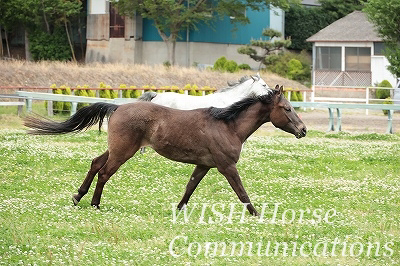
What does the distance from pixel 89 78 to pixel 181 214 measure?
33128 mm

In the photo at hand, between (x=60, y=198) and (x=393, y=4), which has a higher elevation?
(x=393, y=4)

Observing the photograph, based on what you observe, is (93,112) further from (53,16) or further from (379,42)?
(53,16)

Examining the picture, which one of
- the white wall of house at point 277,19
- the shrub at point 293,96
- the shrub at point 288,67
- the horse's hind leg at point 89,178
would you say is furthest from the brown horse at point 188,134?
the white wall of house at point 277,19

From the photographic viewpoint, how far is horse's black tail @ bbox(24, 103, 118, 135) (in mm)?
13227

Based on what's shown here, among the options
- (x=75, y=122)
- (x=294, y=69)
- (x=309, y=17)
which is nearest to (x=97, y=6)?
(x=294, y=69)

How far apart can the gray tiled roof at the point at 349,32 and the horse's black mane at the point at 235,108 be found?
44704 millimetres

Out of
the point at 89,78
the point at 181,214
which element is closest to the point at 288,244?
the point at 181,214

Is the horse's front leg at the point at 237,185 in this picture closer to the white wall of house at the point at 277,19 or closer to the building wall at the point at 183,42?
the building wall at the point at 183,42

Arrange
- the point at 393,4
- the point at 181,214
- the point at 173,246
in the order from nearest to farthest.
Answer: the point at 173,246 → the point at 181,214 → the point at 393,4

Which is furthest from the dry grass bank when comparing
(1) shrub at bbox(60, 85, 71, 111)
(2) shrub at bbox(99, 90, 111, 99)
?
(1) shrub at bbox(60, 85, 71, 111)

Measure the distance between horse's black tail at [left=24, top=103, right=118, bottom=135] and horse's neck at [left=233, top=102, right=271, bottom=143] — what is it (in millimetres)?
2037

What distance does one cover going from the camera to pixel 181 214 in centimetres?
1235

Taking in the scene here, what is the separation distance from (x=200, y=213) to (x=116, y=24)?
173 feet

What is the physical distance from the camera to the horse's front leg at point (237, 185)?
40.3 feet
